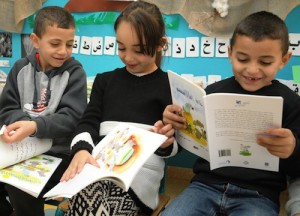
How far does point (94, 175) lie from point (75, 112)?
1.35 feet

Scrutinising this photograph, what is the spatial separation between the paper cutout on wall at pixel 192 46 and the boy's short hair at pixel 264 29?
871 mm

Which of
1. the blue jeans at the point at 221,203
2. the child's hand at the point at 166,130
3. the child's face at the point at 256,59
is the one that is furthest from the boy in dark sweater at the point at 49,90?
the child's face at the point at 256,59

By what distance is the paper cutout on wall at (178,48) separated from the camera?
1.88m

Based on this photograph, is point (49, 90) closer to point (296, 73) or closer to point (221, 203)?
point (221, 203)

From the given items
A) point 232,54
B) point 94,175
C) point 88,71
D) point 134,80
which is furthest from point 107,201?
point 88,71

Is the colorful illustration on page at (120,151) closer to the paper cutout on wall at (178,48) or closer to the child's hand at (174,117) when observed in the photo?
the child's hand at (174,117)

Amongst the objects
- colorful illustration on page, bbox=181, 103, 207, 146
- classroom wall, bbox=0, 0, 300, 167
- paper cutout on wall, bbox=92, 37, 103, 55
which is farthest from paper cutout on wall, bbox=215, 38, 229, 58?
colorful illustration on page, bbox=181, 103, 207, 146

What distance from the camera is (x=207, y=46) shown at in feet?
5.97

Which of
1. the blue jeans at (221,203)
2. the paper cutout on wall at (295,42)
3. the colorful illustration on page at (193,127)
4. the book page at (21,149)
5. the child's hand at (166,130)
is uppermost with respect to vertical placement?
the paper cutout on wall at (295,42)

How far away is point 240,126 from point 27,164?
65 centimetres

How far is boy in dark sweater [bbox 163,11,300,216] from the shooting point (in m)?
0.90

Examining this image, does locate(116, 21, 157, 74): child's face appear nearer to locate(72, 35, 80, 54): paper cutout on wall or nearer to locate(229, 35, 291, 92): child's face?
locate(229, 35, 291, 92): child's face

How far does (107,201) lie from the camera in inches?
35.8

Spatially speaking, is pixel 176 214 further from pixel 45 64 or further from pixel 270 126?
pixel 45 64
